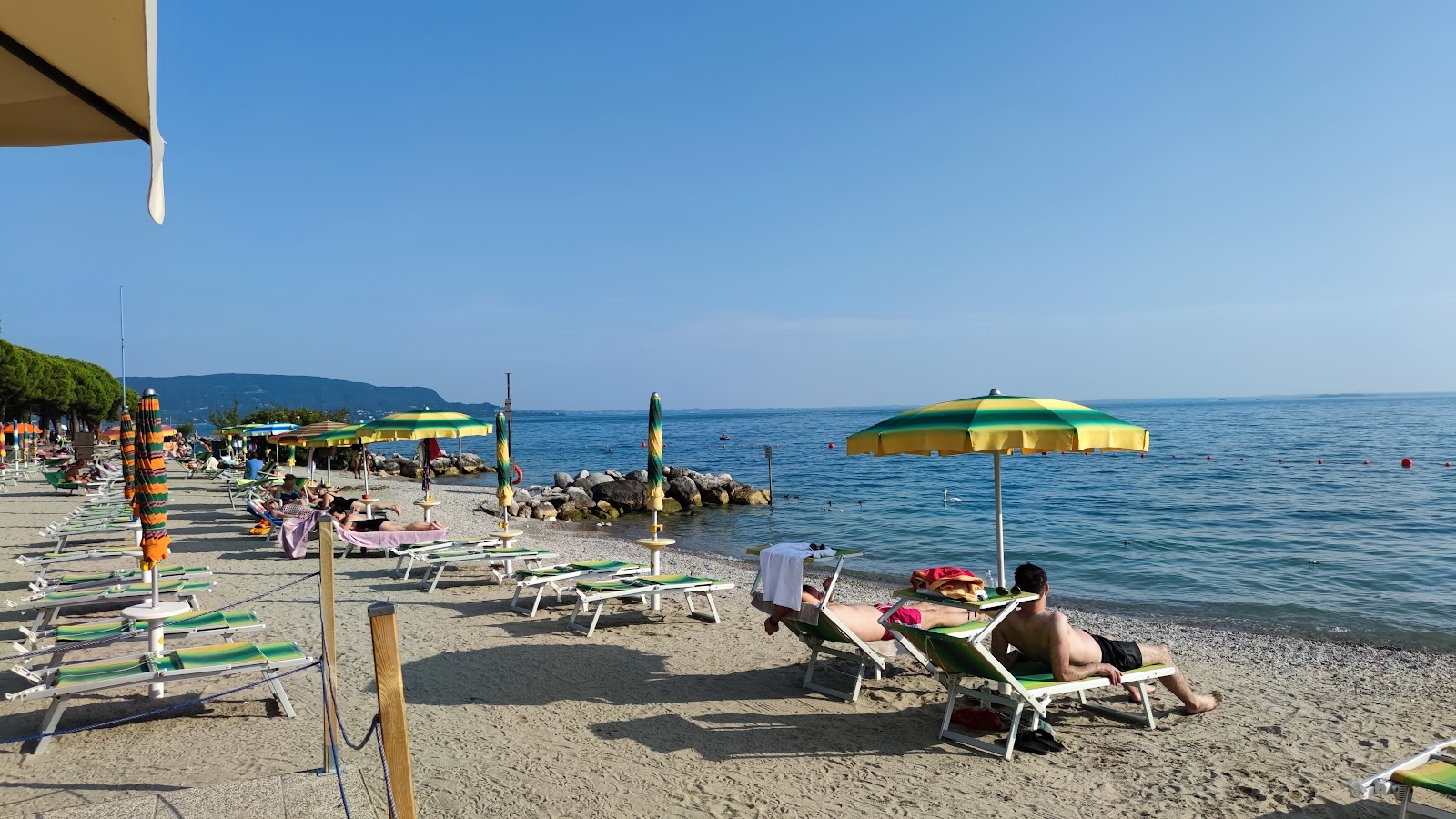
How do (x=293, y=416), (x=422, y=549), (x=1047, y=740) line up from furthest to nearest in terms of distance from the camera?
(x=293, y=416) < (x=422, y=549) < (x=1047, y=740)

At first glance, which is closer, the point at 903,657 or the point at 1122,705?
the point at 1122,705

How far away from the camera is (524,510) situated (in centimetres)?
2459

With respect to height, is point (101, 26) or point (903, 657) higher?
point (101, 26)

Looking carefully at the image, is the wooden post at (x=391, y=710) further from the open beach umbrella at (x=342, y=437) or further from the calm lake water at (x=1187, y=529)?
the open beach umbrella at (x=342, y=437)

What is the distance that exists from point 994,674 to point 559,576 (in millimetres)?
5523

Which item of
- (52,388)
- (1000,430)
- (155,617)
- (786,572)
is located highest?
(52,388)

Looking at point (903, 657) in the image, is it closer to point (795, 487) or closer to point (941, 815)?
point (941, 815)

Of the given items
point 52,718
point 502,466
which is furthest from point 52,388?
point 52,718

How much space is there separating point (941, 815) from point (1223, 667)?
4527 millimetres

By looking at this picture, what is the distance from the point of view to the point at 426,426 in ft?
41.8

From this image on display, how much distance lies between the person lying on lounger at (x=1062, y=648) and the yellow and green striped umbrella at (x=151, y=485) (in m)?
5.92

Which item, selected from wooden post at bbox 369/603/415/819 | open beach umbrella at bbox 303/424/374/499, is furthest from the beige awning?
open beach umbrella at bbox 303/424/374/499

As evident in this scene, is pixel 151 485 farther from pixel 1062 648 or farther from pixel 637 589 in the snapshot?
pixel 1062 648

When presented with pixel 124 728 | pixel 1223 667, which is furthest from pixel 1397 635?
pixel 124 728
